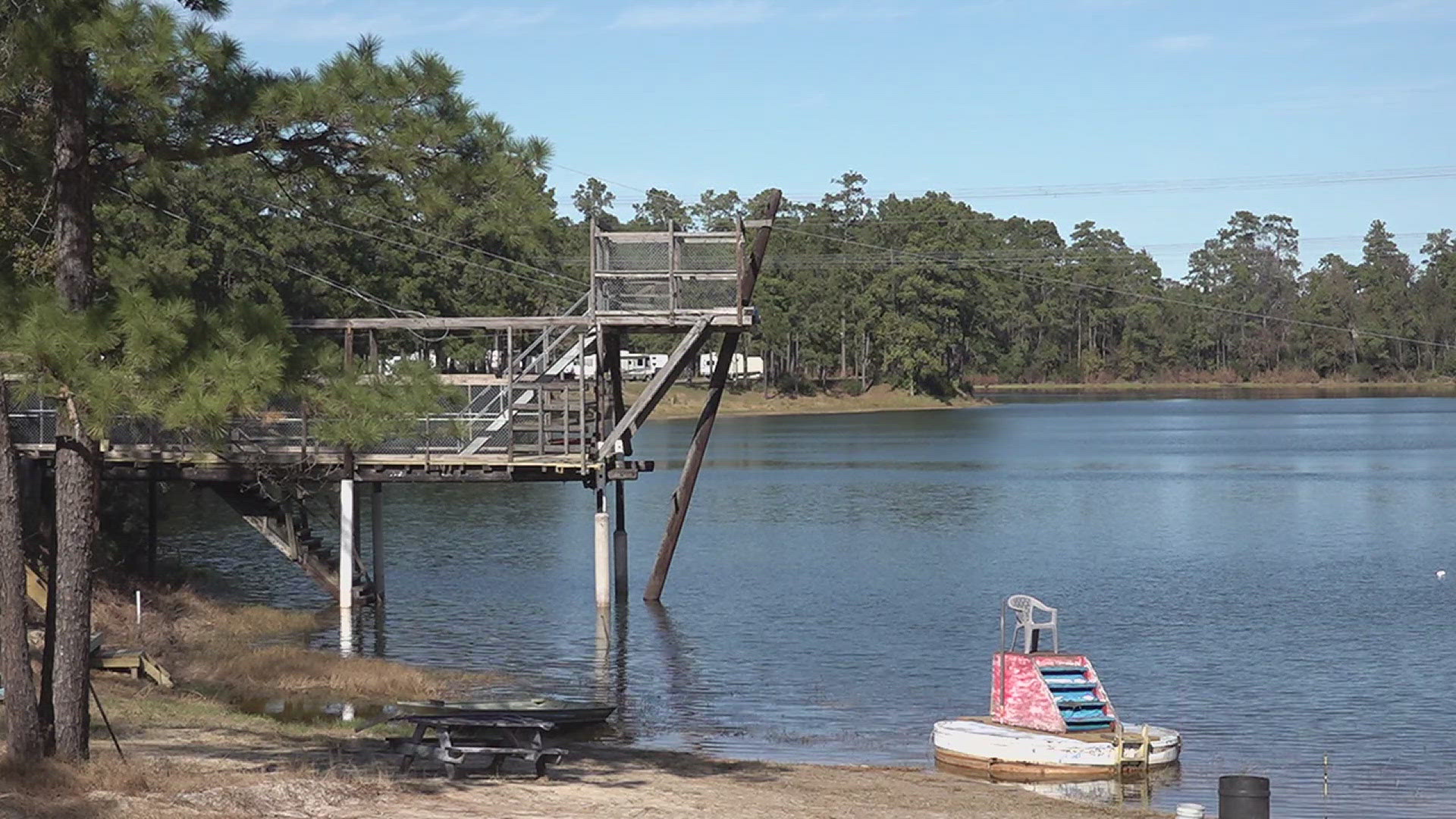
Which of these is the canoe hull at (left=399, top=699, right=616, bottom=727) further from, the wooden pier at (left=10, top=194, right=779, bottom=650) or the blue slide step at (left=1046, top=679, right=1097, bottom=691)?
the wooden pier at (left=10, top=194, right=779, bottom=650)

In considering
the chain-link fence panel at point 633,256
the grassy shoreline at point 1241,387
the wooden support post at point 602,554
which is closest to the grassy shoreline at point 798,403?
the grassy shoreline at point 1241,387

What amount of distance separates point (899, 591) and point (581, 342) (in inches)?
414

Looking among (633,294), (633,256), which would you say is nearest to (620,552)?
(633,294)

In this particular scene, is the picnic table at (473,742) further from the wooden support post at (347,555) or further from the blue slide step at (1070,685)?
the wooden support post at (347,555)

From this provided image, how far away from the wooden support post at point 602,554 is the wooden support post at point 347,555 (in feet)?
14.7

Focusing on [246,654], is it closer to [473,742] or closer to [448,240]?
[473,742]

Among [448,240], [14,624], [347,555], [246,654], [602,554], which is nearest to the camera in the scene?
[14,624]

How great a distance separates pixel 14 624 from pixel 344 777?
10.2 ft

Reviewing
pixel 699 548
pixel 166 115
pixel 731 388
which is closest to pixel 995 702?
pixel 166 115

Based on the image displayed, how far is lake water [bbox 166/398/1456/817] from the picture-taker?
2353cm

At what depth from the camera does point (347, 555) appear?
3331cm

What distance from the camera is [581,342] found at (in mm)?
32000

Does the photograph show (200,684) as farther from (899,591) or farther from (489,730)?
(899,591)

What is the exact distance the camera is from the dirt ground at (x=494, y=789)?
1411cm
